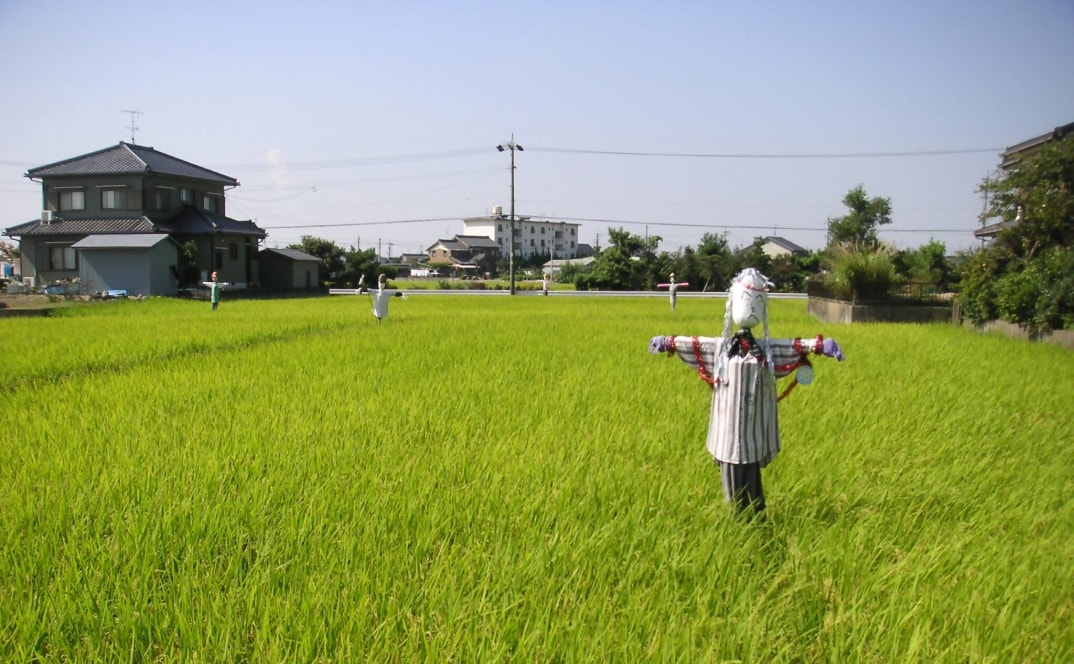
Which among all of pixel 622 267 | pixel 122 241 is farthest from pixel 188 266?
pixel 622 267

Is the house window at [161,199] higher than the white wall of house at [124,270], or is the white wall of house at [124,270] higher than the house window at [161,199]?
the house window at [161,199]

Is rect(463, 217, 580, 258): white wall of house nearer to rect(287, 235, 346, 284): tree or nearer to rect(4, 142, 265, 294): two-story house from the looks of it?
rect(287, 235, 346, 284): tree

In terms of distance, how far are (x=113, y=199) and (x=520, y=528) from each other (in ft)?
98.7

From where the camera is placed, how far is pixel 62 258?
91.5 feet

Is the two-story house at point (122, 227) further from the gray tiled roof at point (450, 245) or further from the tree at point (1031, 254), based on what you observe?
the gray tiled roof at point (450, 245)

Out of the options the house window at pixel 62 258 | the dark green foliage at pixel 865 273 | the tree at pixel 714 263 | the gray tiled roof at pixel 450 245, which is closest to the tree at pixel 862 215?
the tree at pixel 714 263

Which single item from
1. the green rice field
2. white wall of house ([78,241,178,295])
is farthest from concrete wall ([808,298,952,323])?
white wall of house ([78,241,178,295])

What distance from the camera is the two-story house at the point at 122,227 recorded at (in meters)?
26.1

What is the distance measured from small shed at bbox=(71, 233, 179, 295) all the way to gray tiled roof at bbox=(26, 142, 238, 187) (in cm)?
295

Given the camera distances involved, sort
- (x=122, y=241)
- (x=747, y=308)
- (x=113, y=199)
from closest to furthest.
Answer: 1. (x=747, y=308)
2. (x=122, y=241)
3. (x=113, y=199)

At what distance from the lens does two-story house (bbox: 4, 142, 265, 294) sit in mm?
26078

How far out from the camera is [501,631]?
2.29 m

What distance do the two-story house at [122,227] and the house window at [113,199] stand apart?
0.12 feet

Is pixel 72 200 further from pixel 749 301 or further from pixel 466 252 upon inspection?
pixel 466 252
